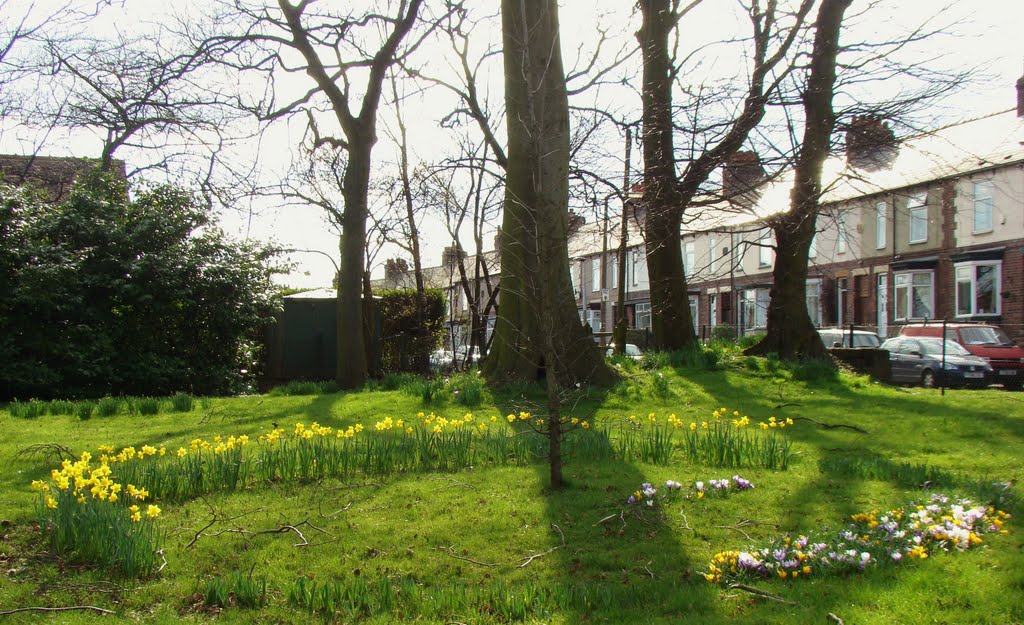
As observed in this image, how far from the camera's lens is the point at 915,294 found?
32.2m

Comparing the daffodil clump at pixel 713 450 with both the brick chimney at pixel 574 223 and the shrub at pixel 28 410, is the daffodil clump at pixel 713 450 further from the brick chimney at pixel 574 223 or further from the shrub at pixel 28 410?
the shrub at pixel 28 410

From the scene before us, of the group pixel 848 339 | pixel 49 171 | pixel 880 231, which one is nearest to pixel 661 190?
pixel 848 339

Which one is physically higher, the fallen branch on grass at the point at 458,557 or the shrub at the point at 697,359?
the shrub at the point at 697,359

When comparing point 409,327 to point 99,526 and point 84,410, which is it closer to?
point 84,410

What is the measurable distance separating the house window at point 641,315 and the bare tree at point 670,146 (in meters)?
34.5

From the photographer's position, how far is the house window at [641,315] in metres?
49.9

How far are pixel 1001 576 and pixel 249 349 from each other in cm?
1486

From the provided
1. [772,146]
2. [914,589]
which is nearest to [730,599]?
[914,589]

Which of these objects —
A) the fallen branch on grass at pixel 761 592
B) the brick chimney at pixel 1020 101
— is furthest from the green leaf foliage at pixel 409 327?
the brick chimney at pixel 1020 101

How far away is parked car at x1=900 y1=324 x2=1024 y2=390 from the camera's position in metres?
20.6

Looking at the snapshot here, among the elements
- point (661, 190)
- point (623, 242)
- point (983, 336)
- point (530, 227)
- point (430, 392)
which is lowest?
point (430, 392)

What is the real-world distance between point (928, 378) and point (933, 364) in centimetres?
41

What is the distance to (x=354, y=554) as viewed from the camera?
4.77 meters

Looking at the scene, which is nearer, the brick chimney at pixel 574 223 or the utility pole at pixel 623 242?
the brick chimney at pixel 574 223
